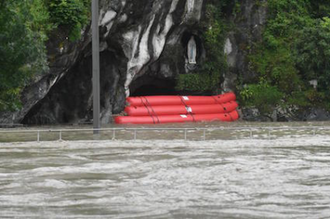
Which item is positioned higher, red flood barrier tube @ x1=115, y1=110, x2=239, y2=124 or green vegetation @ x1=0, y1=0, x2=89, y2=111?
green vegetation @ x1=0, y1=0, x2=89, y2=111

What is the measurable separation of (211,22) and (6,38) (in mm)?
22463

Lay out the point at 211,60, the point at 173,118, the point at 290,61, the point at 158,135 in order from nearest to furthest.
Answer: the point at 158,135
the point at 173,118
the point at 211,60
the point at 290,61

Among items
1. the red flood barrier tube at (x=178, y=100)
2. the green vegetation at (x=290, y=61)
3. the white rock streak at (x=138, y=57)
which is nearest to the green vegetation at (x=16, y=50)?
the white rock streak at (x=138, y=57)

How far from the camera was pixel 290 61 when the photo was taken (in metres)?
44.2

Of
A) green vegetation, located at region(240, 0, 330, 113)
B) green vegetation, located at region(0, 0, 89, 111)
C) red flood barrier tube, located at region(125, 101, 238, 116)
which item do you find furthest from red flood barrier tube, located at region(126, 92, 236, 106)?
green vegetation, located at region(0, 0, 89, 111)

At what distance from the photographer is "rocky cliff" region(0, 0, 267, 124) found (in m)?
33.6

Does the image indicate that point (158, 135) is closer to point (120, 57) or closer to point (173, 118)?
point (173, 118)

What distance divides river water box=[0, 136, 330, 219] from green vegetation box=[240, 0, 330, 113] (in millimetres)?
21203

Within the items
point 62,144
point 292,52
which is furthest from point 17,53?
point 292,52

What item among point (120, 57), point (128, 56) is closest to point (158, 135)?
point (128, 56)

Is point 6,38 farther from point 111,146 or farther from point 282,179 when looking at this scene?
point 282,179

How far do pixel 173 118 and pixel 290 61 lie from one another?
33.8ft

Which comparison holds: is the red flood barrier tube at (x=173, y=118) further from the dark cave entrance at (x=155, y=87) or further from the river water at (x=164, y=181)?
the river water at (x=164, y=181)

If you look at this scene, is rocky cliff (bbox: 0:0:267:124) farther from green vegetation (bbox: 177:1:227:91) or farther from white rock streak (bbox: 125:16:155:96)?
green vegetation (bbox: 177:1:227:91)
